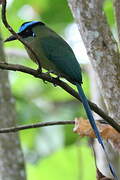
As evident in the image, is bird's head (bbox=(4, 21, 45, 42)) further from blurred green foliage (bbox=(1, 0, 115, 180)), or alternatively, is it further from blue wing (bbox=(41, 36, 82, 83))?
blurred green foliage (bbox=(1, 0, 115, 180))

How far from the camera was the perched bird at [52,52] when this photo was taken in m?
2.49

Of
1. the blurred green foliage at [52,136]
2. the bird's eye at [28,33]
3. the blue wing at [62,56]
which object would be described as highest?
the bird's eye at [28,33]

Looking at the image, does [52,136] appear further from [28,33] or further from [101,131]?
[101,131]

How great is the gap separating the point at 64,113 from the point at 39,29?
181 cm

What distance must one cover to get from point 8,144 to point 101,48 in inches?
35.7

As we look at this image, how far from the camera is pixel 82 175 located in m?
3.91

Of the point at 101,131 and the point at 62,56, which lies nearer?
the point at 101,131

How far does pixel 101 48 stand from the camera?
94.0 inches

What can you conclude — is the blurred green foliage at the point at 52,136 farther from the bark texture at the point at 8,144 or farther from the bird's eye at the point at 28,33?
the bird's eye at the point at 28,33

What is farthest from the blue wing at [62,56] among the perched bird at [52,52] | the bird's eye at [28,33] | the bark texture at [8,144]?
the bark texture at [8,144]

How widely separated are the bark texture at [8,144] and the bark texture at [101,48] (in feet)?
2.34

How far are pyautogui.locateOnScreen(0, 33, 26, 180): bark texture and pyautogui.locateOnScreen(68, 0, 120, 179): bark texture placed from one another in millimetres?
712

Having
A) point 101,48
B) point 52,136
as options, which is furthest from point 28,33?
point 52,136

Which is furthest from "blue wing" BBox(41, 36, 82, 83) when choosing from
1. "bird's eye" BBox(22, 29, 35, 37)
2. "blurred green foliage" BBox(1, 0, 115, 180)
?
"blurred green foliage" BBox(1, 0, 115, 180)
